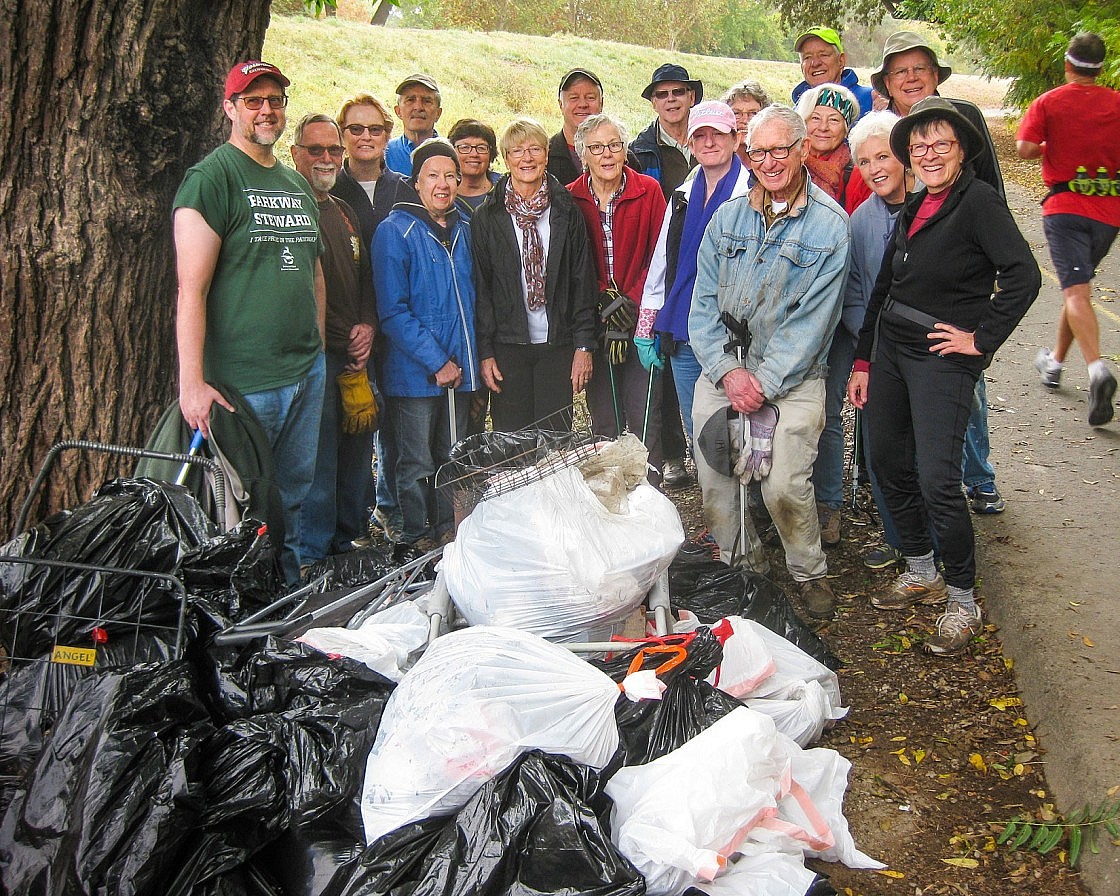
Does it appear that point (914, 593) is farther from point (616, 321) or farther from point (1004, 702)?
point (616, 321)

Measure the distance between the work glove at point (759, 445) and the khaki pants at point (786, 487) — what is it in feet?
0.09

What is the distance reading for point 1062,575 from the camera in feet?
13.6

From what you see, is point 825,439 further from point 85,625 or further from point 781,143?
point 85,625

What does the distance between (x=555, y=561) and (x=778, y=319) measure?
1.74 meters

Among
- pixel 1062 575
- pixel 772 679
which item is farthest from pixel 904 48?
pixel 772 679

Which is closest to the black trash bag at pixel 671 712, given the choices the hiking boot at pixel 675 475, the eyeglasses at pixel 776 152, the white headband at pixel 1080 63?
the eyeglasses at pixel 776 152

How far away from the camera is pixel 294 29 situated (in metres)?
24.0

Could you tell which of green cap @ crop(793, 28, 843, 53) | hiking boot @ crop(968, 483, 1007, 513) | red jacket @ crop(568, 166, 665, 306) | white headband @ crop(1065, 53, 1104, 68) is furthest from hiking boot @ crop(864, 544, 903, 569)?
white headband @ crop(1065, 53, 1104, 68)

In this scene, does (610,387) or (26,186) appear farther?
(610,387)

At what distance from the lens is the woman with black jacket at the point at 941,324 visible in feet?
11.7

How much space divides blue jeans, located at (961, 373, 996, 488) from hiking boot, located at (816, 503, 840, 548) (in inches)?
25.4

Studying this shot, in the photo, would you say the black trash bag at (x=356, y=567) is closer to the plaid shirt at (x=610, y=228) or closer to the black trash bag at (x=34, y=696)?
the black trash bag at (x=34, y=696)

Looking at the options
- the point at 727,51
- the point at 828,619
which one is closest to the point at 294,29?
the point at 828,619

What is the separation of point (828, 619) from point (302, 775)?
8.35ft
